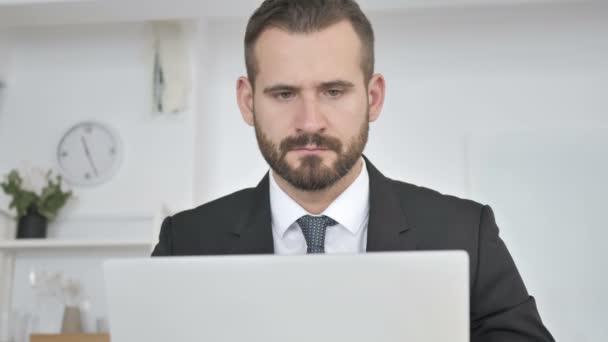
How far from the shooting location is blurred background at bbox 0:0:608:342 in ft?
11.5

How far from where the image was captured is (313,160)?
1.33 meters

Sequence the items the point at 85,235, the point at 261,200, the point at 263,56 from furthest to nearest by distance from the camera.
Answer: the point at 85,235 → the point at 261,200 → the point at 263,56

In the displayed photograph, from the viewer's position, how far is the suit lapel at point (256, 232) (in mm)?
1478

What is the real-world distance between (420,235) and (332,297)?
0.56 m

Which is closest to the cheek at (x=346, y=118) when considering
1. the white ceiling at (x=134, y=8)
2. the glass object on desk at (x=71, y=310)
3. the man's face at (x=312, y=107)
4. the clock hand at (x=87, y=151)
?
the man's face at (x=312, y=107)

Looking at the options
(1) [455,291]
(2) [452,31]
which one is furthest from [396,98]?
(1) [455,291]

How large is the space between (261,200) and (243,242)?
10 centimetres

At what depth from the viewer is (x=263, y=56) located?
55.8 inches

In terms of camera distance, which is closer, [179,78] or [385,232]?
[385,232]

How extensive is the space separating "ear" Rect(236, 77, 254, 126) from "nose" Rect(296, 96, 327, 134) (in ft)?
0.69

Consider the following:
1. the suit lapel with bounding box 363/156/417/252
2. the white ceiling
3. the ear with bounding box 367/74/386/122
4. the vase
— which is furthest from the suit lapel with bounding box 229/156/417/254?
the vase

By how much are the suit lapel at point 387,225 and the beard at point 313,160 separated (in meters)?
0.12

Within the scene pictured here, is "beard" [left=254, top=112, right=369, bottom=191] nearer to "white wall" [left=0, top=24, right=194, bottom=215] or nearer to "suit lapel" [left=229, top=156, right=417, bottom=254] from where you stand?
"suit lapel" [left=229, top=156, right=417, bottom=254]

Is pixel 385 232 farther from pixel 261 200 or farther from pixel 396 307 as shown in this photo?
pixel 396 307
